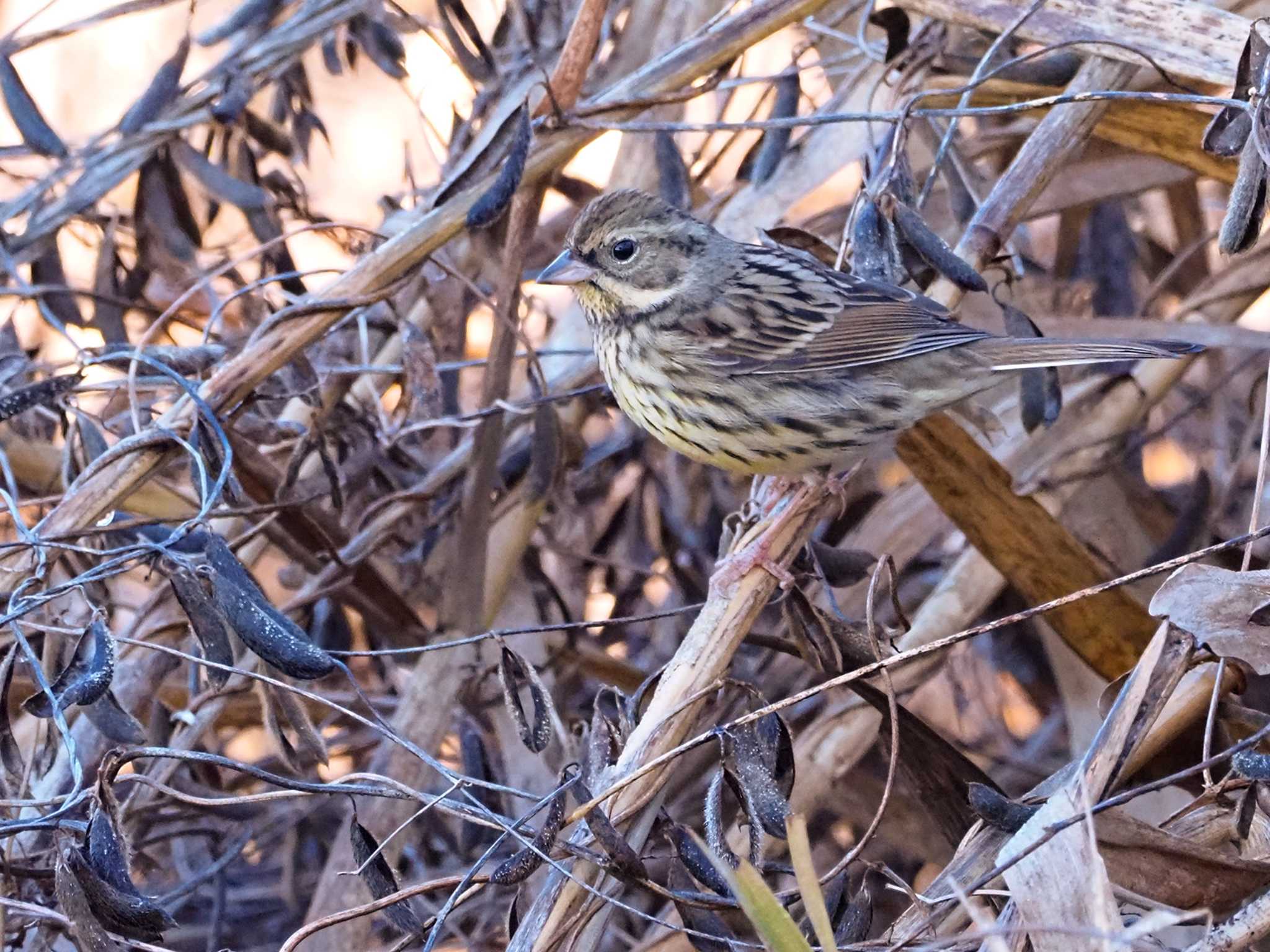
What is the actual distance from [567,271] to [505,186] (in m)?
0.63

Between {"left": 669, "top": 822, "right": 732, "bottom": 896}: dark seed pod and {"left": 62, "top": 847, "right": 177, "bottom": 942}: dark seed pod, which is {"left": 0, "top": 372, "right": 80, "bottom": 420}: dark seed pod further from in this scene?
{"left": 669, "top": 822, "right": 732, "bottom": 896}: dark seed pod

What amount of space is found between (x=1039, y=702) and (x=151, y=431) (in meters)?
2.79

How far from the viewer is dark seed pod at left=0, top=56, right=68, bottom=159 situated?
3.13m

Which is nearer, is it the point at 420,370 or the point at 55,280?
the point at 420,370

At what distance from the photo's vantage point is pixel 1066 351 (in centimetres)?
285

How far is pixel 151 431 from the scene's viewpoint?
96.1 inches

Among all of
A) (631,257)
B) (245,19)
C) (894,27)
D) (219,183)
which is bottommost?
(631,257)

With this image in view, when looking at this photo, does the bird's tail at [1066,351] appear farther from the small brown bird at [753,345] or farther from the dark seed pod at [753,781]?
the dark seed pod at [753,781]

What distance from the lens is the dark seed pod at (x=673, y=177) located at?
346cm

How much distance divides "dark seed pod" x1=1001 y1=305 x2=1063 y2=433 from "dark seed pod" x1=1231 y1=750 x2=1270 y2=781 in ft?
3.38

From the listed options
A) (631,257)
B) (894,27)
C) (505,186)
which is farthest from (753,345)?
(505,186)

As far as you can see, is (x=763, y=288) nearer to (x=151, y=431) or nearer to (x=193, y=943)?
(x=151, y=431)

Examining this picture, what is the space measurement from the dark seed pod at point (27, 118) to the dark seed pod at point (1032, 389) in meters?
2.13

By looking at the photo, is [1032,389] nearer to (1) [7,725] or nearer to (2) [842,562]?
(2) [842,562]
